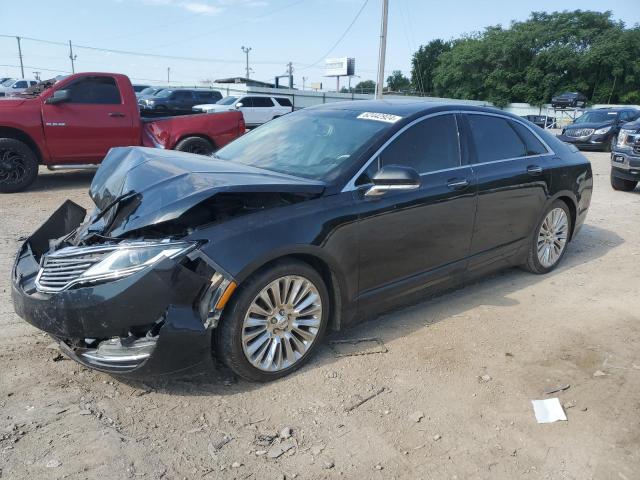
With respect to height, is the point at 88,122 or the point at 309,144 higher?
the point at 309,144

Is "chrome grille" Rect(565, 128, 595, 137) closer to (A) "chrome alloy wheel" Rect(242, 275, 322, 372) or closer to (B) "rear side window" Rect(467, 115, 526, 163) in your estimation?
(B) "rear side window" Rect(467, 115, 526, 163)

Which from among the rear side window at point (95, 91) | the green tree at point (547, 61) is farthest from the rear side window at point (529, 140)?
Result: the green tree at point (547, 61)

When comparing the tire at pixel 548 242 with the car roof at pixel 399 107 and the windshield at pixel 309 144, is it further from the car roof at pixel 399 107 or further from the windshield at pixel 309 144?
the windshield at pixel 309 144

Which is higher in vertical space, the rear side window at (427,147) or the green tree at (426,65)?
the green tree at (426,65)

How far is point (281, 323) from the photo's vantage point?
3156 millimetres

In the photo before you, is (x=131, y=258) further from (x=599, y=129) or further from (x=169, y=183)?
(x=599, y=129)

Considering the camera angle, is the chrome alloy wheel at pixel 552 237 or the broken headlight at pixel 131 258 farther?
the chrome alloy wheel at pixel 552 237

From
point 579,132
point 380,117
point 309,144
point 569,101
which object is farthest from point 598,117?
point 309,144

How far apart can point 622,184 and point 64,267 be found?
413 inches

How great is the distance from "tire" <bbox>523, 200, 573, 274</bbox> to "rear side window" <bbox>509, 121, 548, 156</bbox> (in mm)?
562

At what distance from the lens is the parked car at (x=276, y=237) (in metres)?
2.79

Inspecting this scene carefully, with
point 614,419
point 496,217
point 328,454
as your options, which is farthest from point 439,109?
point 328,454

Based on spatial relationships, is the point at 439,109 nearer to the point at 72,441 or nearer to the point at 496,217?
the point at 496,217

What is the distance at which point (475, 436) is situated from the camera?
9.18 feet
